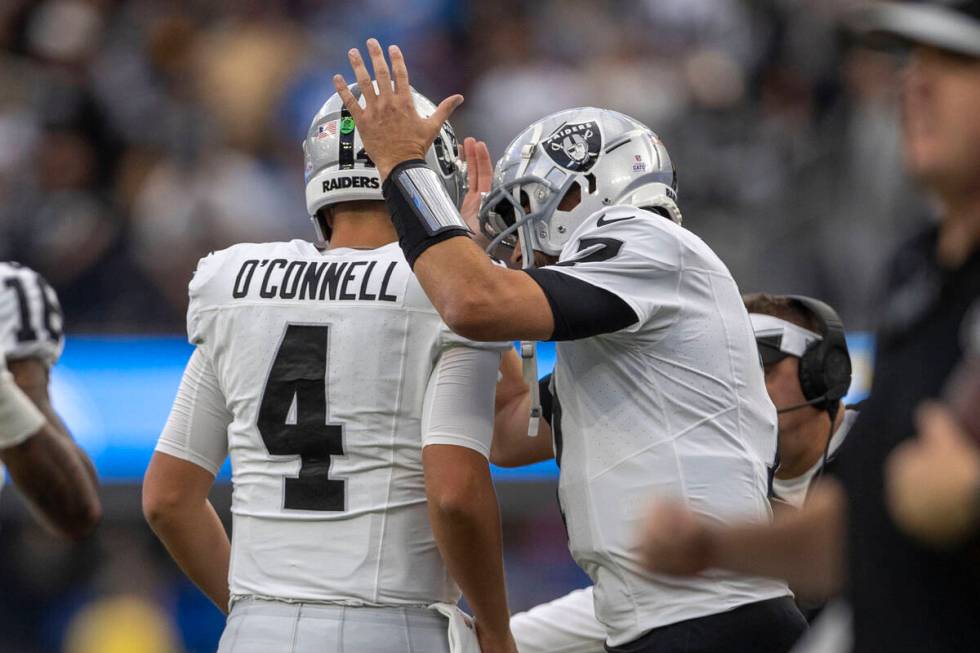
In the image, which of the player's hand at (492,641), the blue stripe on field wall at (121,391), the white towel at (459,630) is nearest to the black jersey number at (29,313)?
the white towel at (459,630)

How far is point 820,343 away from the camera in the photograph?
5012 millimetres

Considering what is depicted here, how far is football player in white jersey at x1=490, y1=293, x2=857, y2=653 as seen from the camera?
186 inches

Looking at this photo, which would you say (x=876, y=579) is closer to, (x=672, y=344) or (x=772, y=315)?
(x=672, y=344)

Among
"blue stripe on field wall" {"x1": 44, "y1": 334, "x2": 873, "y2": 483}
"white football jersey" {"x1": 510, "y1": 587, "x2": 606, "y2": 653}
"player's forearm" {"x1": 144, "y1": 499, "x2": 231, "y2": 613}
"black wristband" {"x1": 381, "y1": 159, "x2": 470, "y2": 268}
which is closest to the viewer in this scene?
"black wristband" {"x1": 381, "y1": 159, "x2": 470, "y2": 268}

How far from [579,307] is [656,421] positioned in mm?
371

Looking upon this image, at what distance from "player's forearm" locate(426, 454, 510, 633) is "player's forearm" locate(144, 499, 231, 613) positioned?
0.83m

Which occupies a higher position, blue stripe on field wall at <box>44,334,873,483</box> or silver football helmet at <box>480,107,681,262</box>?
silver football helmet at <box>480,107,681,262</box>

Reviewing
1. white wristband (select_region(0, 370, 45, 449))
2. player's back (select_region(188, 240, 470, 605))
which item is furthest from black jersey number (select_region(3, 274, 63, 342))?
player's back (select_region(188, 240, 470, 605))

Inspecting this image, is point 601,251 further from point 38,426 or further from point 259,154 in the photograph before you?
point 259,154

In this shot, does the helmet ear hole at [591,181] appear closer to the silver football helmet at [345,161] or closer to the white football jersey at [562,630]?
the silver football helmet at [345,161]

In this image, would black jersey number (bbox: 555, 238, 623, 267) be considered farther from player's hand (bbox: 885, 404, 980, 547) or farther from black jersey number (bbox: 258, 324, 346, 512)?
player's hand (bbox: 885, 404, 980, 547)

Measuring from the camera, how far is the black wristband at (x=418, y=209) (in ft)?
11.9

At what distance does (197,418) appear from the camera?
409cm

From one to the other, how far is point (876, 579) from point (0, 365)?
8.64ft
